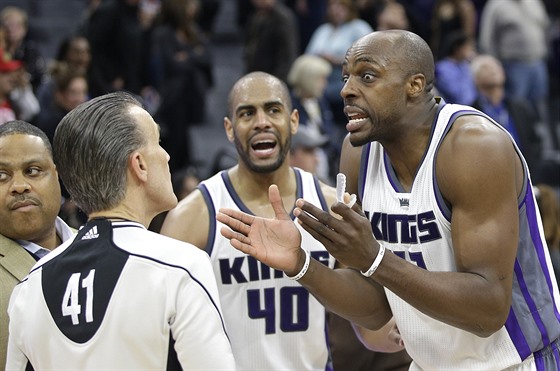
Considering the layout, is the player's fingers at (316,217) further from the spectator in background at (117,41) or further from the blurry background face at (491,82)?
the spectator in background at (117,41)

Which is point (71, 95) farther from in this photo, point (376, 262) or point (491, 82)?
point (376, 262)

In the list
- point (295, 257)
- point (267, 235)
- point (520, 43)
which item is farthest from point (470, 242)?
point (520, 43)

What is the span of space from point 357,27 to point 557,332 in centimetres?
833

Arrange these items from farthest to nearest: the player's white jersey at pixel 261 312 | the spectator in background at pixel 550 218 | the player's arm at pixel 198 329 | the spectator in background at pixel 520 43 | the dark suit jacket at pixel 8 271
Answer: the spectator in background at pixel 520 43 < the spectator in background at pixel 550 218 < the player's white jersey at pixel 261 312 < the dark suit jacket at pixel 8 271 < the player's arm at pixel 198 329

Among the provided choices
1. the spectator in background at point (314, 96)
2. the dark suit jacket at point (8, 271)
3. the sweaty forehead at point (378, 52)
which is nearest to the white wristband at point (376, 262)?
the sweaty forehead at point (378, 52)

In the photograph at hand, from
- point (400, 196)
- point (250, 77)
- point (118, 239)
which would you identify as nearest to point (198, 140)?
point (250, 77)

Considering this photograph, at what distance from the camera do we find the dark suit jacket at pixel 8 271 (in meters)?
3.93

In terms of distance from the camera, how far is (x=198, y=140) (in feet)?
43.5

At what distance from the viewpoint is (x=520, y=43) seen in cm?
1241

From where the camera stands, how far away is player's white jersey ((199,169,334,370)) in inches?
202

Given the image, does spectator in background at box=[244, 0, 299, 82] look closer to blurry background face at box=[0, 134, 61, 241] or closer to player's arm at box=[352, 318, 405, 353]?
player's arm at box=[352, 318, 405, 353]

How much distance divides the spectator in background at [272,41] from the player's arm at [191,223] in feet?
22.7

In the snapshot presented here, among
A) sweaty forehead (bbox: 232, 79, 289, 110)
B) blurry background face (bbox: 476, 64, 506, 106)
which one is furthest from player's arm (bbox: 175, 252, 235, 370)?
blurry background face (bbox: 476, 64, 506, 106)

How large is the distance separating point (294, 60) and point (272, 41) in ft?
1.16
